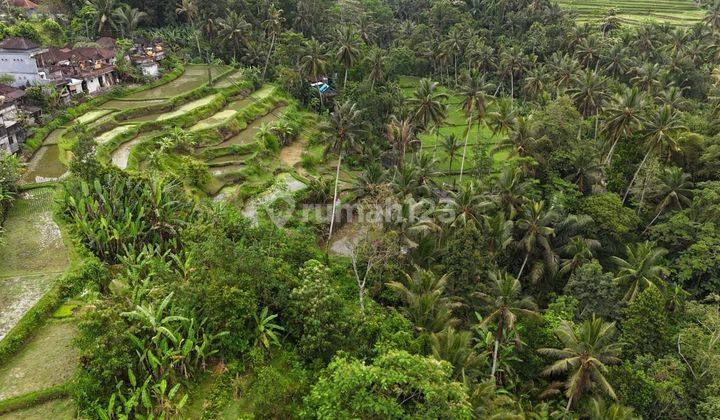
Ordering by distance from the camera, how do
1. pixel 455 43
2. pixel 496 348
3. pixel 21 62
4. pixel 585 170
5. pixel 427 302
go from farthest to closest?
pixel 455 43
pixel 21 62
pixel 585 170
pixel 427 302
pixel 496 348

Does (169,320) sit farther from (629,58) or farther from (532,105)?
(629,58)

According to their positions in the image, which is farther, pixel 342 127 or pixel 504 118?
pixel 504 118

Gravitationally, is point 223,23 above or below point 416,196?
above

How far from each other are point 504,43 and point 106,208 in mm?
59060

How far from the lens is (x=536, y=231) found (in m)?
30.4

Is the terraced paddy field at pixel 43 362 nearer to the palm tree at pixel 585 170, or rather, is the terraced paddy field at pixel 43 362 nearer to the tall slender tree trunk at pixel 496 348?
the tall slender tree trunk at pixel 496 348

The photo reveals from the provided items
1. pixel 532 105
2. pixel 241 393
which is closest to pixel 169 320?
pixel 241 393

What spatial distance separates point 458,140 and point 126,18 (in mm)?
40964

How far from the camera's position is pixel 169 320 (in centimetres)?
2062

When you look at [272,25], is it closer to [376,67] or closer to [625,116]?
[376,67]

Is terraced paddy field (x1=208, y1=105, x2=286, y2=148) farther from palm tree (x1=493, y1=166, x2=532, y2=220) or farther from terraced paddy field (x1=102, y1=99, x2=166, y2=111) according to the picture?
palm tree (x1=493, y1=166, x2=532, y2=220)

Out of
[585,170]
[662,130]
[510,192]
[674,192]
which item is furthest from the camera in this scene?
[585,170]

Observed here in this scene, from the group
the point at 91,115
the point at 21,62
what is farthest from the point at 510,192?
the point at 21,62

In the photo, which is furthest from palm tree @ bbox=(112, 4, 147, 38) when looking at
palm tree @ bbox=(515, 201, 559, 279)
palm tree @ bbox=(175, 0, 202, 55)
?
palm tree @ bbox=(515, 201, 559, 279)
